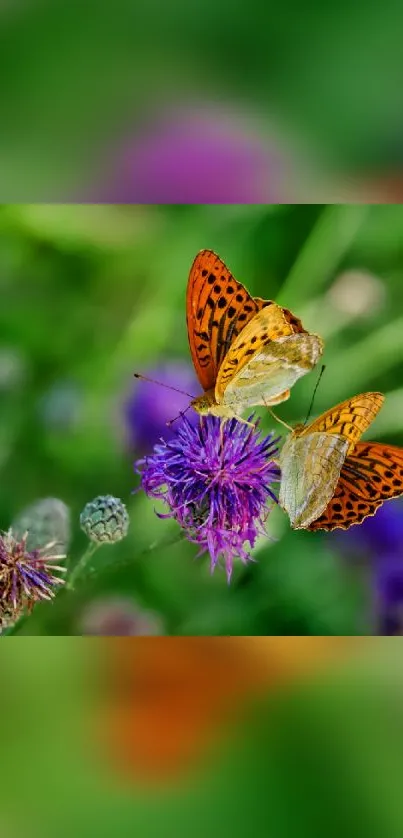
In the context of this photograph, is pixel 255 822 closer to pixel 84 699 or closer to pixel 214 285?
pixel 84 699

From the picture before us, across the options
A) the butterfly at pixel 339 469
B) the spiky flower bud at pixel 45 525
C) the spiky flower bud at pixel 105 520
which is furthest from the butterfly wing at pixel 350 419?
the spiky flower bud at pixel 45 525

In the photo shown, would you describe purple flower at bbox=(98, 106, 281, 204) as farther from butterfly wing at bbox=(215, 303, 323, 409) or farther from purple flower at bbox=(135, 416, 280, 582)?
purple flower at bbox=(135, 416, 280, 582)

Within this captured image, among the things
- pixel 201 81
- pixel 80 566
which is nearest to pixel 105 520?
pixel 80 566

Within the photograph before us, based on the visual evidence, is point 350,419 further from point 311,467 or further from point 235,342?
point 235,342

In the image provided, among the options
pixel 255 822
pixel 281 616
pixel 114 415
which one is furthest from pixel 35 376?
pixel 255 822

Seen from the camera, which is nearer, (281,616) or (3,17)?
(3,17)

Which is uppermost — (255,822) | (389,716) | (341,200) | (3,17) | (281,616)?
(3,17)
